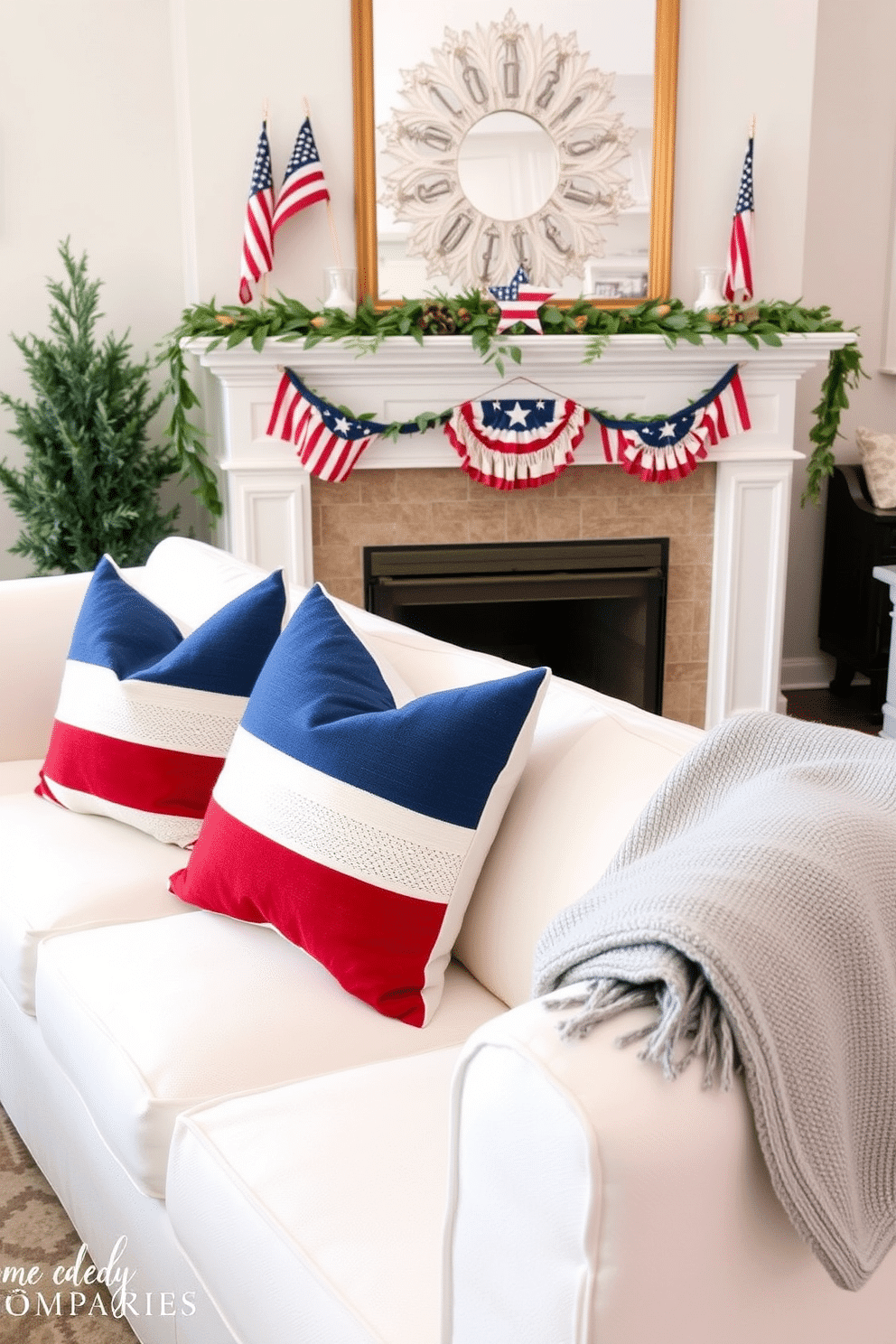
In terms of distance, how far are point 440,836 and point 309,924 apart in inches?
7.8

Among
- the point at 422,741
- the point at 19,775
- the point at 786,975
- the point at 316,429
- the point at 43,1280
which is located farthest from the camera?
the point at 316,429

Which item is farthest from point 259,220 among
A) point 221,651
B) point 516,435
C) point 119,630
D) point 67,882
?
point 67,882

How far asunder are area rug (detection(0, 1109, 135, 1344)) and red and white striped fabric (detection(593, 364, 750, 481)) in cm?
261

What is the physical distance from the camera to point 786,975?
846mm

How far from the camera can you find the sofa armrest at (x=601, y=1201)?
2.46ft

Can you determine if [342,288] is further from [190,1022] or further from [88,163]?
[190,1022]

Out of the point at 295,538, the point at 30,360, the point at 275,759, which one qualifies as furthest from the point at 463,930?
the point at 30,360

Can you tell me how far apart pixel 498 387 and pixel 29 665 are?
1.74 metres

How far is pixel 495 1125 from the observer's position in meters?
0.81

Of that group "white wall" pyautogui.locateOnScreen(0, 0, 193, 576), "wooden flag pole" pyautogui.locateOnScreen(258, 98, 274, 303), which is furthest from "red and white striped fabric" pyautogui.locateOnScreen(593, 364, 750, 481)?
"white wall" pyautogui.locateOnScreen(0, 0, 193, 576)

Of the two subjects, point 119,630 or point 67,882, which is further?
point 119,630

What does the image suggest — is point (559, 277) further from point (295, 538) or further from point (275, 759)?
point (275, 759)

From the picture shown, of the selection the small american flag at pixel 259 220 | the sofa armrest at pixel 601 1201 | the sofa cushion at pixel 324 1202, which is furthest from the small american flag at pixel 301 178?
the sofa armrest at pixel 601 1201

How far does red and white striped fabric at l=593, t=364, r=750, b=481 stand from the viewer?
147 inches
